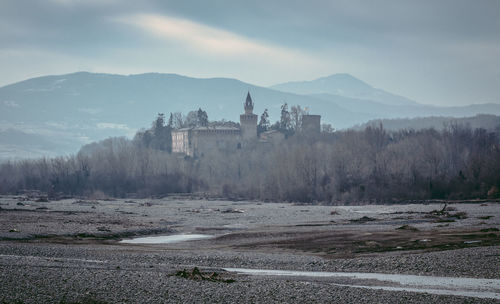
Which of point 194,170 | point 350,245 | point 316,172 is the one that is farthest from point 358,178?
point 350,245

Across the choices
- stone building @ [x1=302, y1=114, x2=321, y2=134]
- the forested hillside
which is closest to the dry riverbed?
the forested hillside

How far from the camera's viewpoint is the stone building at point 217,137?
148250 millimetres

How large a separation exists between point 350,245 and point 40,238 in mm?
16442

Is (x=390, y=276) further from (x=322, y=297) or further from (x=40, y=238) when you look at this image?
(x=40, y=238)

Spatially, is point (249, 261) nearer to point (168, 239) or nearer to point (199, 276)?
point (199, 276)

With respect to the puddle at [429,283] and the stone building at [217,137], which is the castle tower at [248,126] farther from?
the puddle at [429,283]

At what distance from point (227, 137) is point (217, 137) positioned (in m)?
2.59

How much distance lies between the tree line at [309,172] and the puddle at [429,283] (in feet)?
161

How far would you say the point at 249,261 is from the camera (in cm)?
3053

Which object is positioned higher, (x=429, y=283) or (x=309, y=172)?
(x=309, y=172)

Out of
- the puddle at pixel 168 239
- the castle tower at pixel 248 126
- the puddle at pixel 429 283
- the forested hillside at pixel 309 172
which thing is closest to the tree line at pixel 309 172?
the forested hillside at pixel 309 172

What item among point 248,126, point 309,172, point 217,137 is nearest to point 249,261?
point 309,172

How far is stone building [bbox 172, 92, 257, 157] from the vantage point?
486 ft

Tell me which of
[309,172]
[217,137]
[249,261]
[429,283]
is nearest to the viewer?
[429,283]
